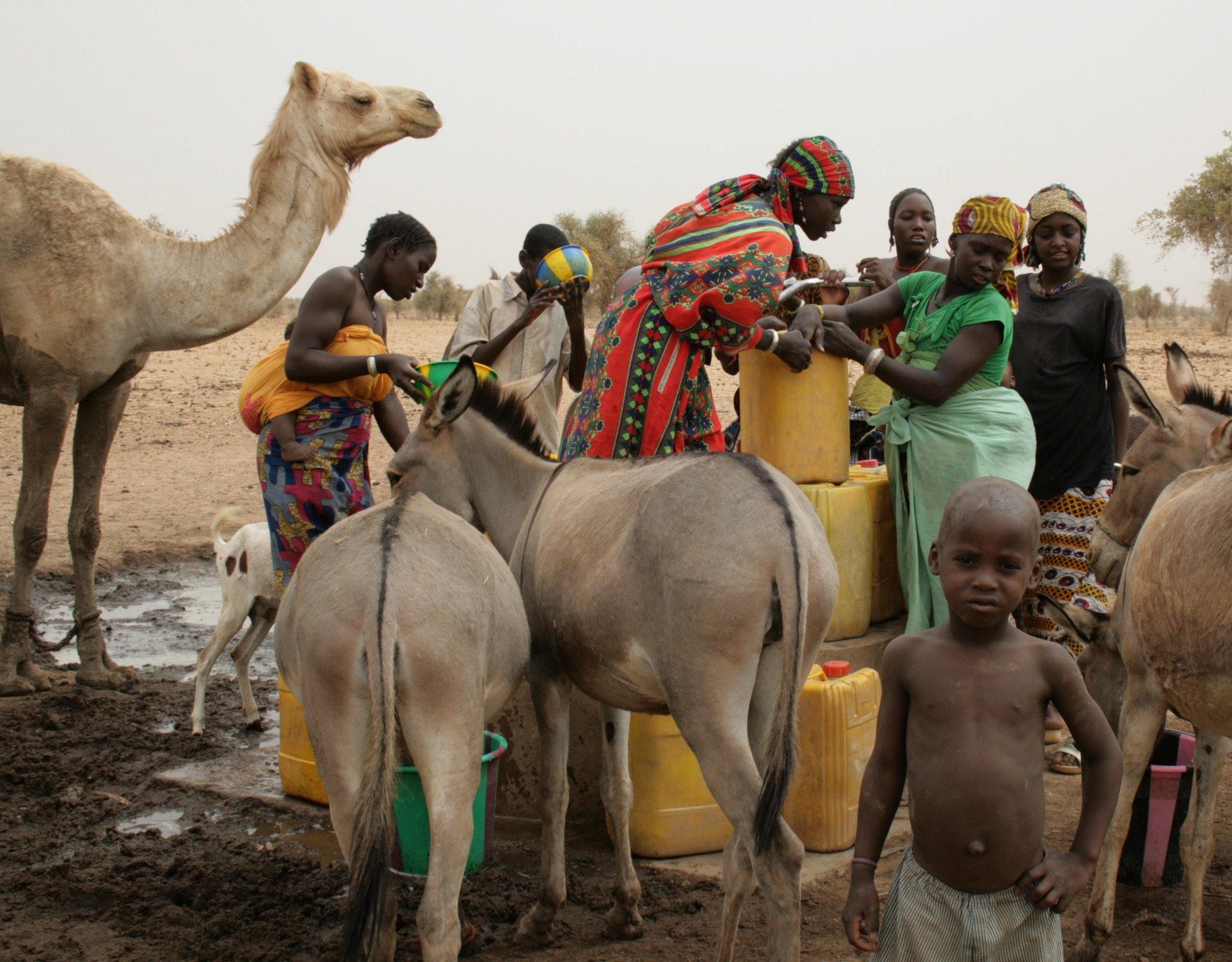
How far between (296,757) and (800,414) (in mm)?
2755

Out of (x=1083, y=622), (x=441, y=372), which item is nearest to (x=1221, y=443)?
(x=1083, y=622)

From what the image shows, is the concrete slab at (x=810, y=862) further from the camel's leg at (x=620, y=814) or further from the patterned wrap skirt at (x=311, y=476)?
the patterned wrap skirt at (x=311, y=476)

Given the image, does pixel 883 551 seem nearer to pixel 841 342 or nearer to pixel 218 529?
pixel 841 342

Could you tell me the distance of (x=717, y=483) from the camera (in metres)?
3.12

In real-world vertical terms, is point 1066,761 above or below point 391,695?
below

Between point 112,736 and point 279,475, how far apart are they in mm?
1966

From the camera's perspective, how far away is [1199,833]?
3551 mm

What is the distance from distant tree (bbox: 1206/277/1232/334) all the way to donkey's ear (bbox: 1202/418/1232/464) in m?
26.6

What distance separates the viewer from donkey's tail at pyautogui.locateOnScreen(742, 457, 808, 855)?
2863 mm

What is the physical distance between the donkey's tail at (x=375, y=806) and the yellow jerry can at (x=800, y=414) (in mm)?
2147

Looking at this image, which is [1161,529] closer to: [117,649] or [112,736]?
[112,736]

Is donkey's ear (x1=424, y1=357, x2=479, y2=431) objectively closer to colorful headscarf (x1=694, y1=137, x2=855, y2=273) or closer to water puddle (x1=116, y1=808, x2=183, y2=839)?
colorful headscarf (x1=694, y1=137, x2=855, y2=273)

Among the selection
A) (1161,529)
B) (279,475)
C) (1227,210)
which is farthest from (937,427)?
(1227,210)

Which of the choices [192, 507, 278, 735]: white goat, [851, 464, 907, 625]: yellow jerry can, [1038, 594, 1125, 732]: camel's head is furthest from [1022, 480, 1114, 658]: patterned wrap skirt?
[192, 507, 278, 735]: white goat
